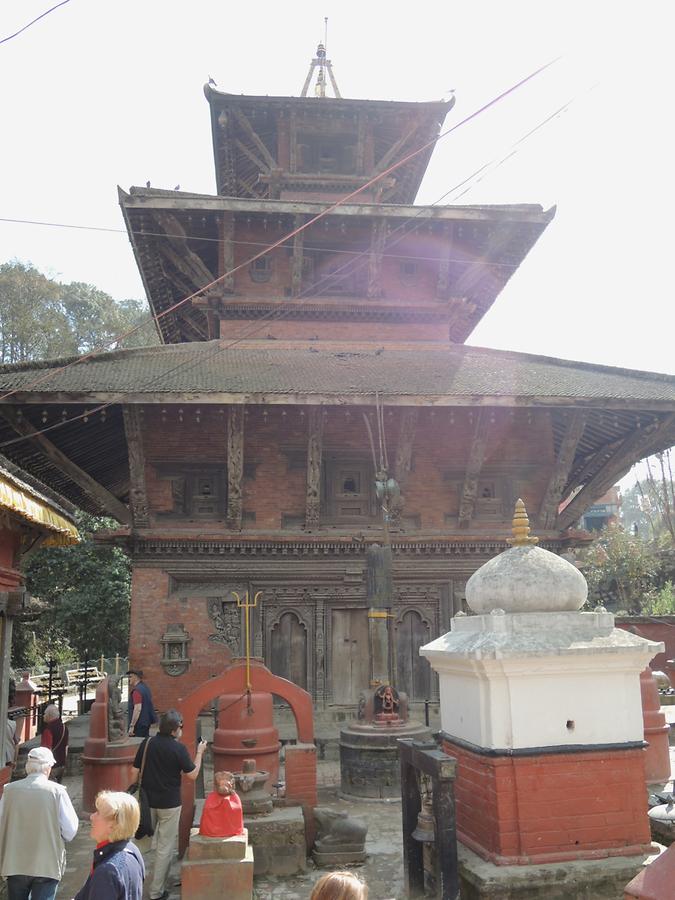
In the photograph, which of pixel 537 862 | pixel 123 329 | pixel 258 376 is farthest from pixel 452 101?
pixel 123 329

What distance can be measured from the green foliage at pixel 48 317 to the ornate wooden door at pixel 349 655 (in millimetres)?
26868

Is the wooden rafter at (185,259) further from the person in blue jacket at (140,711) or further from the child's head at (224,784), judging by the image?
the child's head at (224,784)

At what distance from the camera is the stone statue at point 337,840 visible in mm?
6625

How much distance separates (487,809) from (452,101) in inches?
690

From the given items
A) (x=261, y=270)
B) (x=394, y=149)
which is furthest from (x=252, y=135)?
(x=261, y=270)

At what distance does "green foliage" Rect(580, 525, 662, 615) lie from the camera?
33.7 meters

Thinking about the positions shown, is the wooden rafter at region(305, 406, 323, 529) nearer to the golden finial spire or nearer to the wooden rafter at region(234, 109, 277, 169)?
the wooden rafter at region(234, 109, 277, 169)

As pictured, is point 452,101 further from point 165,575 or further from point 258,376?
point 165,575

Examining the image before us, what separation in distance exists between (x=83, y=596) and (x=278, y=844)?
79.6 feet

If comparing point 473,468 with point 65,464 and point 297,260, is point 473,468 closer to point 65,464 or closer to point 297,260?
point 297,260

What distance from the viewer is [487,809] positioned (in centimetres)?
474

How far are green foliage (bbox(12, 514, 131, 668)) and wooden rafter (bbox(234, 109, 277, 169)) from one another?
16.4m

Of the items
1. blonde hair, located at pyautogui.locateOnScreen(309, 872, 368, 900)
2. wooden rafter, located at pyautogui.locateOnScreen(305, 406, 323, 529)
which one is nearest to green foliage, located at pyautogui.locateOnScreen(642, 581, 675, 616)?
→ wooden rafter, located at pyautogui.locateOnScreen(305, 406, 323, 529)

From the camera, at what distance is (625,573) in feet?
111
